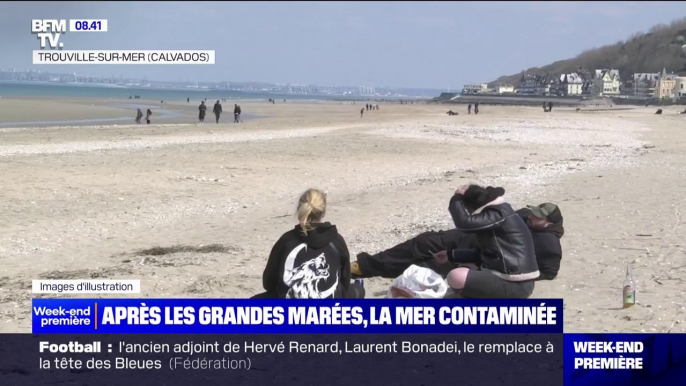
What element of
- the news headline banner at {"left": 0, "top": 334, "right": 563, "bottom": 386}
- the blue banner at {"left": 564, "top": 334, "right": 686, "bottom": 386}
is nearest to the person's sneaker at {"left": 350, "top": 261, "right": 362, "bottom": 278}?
the news headline banner at {"left": 0, "top": 334, "right": 563, "bottom": 386}

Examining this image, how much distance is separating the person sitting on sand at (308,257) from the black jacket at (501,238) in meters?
1.19

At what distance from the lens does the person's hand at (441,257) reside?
707 centimetres

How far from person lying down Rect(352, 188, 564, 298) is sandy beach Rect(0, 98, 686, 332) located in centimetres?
17

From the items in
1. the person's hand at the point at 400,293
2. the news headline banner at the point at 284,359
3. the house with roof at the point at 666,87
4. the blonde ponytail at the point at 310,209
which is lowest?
the news headline banner at the point at 284,359

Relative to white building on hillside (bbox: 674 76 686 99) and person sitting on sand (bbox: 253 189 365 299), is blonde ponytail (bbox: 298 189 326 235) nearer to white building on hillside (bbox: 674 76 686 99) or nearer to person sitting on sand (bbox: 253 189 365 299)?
person sitting on sand (bbox: 253 189 365 299)

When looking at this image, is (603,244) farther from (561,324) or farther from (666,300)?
(561,324)

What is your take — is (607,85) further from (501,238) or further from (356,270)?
(501,238)

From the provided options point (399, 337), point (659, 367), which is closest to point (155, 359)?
point (399, 337)

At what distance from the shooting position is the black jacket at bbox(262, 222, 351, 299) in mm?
5570

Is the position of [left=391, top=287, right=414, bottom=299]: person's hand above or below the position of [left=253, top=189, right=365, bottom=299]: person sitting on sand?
below

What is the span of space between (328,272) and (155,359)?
4.32 ft

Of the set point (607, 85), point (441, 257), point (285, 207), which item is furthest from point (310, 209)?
point (607, 85)

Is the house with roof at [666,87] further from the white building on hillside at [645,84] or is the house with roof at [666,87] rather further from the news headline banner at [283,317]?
the news headline banner at [283,317]

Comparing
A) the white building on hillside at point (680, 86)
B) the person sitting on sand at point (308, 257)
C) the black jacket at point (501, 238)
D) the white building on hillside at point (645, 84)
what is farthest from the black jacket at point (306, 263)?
the white building on hillside at point (645, 84)
